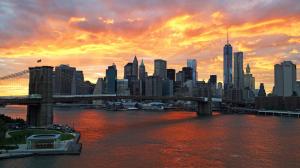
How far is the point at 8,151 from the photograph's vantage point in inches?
1688

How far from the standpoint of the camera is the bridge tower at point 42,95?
68750 mm

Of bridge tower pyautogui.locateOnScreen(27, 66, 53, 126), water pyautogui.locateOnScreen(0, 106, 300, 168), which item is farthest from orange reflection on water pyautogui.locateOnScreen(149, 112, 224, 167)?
bridge tower pyautogui.locateOnScreen(27, 66, 53, 126)

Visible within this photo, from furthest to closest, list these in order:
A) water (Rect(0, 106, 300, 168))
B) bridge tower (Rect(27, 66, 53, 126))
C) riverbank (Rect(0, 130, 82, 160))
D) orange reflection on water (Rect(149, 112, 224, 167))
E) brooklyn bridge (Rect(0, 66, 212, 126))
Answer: bridge tower (Rect(27, 66, 53, 126))
brooklyn bridge (Rect(0, 66, 212, 126))
riverbank (Rect(0, 130, 82, 160))
orange reflection on water (Rect(149, 112, 224, 167))
water (Rect(0, 106, 300, 168))

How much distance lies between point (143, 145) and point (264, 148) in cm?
1536

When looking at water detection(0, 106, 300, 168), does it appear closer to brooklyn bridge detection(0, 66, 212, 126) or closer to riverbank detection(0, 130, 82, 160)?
riverbank detection(0, 130, 82, 160)

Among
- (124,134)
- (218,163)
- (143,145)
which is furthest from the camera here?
(124,134)

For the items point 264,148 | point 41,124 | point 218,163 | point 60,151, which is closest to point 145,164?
point 218,163

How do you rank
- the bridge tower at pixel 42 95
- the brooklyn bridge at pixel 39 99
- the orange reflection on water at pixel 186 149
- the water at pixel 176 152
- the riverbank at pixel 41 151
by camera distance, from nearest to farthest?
the water at pixel 176 152, the orange reflection on water at pixel 186 149, the riverbank at pixel 41 151, the brooklyn bridge at pixel 39 99, the bridge tower at pixel 42 95

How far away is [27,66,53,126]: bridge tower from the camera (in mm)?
68750

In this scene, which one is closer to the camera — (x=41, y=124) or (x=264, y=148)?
(x=264, y=148)

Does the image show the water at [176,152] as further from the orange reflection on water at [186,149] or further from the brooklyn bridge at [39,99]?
the brooklyn bridge at [39,99]

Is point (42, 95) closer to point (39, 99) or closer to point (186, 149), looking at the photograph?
point (39, 99)

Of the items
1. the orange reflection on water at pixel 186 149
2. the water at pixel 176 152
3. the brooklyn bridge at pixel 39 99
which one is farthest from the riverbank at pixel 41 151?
the brooklyn bridge at pixel 39 99

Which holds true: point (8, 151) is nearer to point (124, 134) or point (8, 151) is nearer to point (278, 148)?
point (124, 134)
